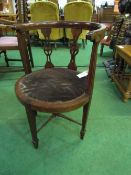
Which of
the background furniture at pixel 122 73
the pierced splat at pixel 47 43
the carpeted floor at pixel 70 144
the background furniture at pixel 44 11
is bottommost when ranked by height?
the carpeted floor at pixel 70 144

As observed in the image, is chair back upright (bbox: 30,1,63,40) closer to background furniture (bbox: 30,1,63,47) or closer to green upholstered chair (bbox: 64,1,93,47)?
background furniture (bbox: 30,1,63,47)

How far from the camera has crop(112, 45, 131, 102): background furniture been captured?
73.1 inches

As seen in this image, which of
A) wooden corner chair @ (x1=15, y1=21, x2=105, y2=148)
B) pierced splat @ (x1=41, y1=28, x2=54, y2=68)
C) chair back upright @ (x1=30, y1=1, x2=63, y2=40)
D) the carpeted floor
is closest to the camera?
wooden corner chair @ (x1=15, y1=21, x2=105, y2=148)

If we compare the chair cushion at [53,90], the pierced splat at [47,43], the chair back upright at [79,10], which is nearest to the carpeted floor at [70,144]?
the chair cushion at [53,90]

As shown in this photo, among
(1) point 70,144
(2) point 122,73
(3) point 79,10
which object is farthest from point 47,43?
(3) point 79,10

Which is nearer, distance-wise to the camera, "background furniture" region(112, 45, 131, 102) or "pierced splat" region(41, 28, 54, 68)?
"pierced splat" region(41, 28, 54, 68)

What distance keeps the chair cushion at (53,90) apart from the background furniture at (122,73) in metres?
0.80

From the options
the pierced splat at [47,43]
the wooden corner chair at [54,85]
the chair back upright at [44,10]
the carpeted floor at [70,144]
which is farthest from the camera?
the chair back upright at [44,10]

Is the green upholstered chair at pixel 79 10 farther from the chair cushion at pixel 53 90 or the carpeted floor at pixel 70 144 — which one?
the chair cushion at pixel 53 90

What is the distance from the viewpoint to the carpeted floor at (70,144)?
115 centimetres

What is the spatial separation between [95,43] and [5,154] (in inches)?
38.1

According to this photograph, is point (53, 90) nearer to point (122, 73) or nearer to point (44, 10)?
point (122, 73)

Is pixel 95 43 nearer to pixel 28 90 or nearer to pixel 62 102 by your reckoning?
pixel 62 102

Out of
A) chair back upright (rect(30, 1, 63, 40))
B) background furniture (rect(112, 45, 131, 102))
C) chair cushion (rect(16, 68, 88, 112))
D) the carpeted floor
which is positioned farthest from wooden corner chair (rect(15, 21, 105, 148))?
chair back upright (rect(30, 1, 63, 40))
